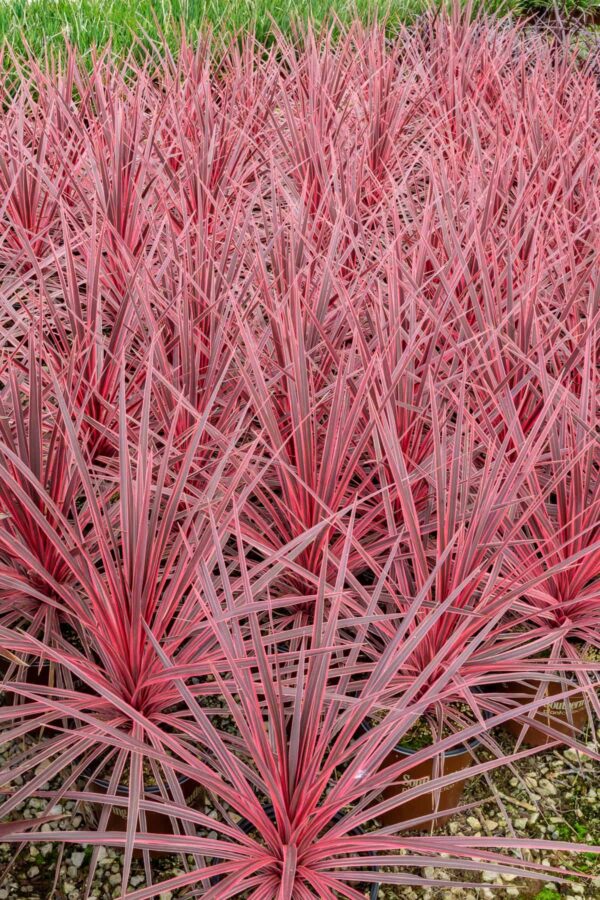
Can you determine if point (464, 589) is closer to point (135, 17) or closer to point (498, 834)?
point (498, 834)

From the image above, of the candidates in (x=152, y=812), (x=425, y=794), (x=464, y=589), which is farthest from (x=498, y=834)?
(x=152, y=812)

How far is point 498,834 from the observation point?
3.33 feet

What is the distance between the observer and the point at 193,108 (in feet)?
7.04

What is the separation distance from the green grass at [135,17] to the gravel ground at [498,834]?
2.69 meters

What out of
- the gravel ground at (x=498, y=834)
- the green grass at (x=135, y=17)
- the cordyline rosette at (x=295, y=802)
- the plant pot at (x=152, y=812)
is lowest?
the gravel ground at (x=498, y=834)

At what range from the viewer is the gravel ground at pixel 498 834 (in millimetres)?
928

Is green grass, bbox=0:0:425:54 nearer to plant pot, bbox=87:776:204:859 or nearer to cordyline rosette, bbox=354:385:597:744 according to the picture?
cordyline rosette, bbox=354:385:597:744

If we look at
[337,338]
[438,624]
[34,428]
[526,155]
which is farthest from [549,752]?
[526,155]

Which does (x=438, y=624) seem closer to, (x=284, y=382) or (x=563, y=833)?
(x=563, y=833)

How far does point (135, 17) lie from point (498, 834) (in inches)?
128

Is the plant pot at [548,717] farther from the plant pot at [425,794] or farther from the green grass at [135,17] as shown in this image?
the green grass at [135,17]

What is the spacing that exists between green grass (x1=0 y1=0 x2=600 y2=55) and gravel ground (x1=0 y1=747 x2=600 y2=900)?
8.81ft

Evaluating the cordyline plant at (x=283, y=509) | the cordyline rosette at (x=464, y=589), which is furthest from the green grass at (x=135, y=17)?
the cordyline rosette at (x=464, y=589)

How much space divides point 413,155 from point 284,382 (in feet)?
4.22
